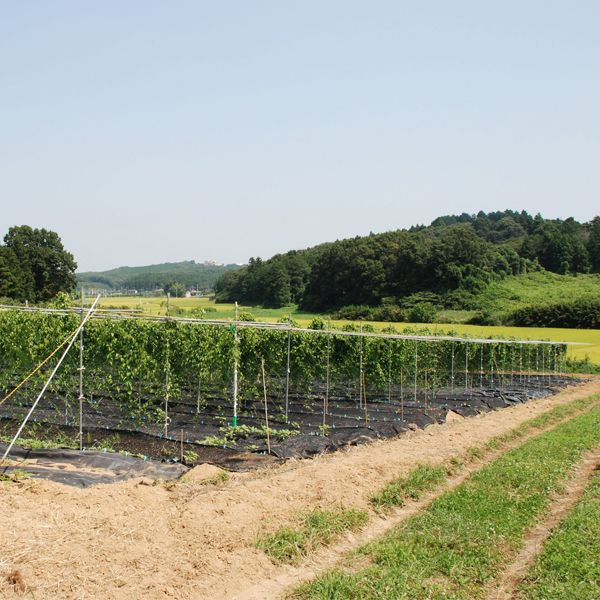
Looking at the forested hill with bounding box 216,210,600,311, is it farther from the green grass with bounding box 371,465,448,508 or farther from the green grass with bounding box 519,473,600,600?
the green grass with bounding box 519,473,600,600

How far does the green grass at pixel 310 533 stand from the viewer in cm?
696

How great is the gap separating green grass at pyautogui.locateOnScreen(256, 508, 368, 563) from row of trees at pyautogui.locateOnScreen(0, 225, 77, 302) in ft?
168

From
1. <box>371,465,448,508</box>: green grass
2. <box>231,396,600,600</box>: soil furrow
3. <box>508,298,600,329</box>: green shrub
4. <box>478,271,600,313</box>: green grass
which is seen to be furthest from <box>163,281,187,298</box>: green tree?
<box>478,271,600,313</box>: green grass

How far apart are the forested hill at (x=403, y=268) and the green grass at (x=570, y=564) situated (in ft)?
185

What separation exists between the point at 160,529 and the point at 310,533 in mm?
1721

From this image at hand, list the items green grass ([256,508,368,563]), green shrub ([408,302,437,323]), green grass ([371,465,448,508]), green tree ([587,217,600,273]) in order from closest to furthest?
green grass ([256,508,368,563]), green grass ([371,465,448,508]), green shrub ([408,302,437,323]), green tree ([587,217,600,273])

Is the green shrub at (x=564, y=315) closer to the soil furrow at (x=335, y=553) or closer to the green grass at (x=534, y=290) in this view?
the green grass at (x=534, y=290)

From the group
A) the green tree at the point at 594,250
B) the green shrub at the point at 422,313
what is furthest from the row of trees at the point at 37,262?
the green tree at the point at 594,250

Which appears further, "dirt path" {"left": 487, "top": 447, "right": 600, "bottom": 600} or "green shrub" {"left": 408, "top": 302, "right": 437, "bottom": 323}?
"green shrub" {"left": 408, "top": 302, "right": 437, "bottom": 323}

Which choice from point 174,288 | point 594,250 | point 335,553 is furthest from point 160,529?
point 594,250

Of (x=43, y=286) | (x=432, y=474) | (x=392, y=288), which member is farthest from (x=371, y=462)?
(x=392, y=288)

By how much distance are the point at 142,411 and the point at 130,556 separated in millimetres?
9095

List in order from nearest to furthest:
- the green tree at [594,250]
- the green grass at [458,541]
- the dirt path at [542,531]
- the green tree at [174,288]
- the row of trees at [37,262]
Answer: the green grass at [458,541] < the dirt path at [542,531] < the green tree at [174,288] < the row of trees at [37,262] < the green tree at [594,250]

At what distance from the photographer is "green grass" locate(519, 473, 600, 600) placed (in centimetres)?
597
